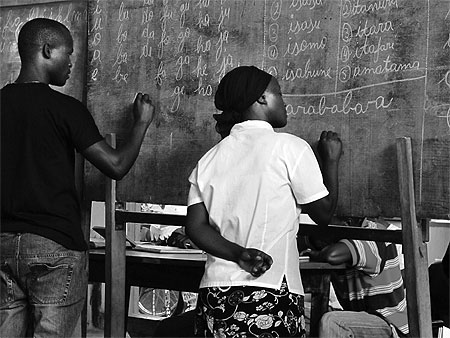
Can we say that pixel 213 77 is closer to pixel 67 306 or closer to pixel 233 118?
pixel 233 118

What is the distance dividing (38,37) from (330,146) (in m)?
1.09

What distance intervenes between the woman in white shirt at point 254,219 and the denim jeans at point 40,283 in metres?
0.46

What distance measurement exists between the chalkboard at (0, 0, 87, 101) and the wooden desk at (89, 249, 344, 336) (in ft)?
2.55

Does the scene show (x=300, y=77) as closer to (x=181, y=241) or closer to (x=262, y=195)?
(x=262, y=195)

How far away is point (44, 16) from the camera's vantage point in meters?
3.99

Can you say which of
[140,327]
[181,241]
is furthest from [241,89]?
[140,327]

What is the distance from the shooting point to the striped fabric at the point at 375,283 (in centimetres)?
374

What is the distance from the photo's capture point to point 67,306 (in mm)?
2848

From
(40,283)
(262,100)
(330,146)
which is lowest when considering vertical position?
(40,283)

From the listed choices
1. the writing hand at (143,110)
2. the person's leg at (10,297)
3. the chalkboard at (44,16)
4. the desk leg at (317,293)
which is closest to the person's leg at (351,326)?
the desk leg at (317,293)

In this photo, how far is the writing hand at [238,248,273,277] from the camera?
8.16ft

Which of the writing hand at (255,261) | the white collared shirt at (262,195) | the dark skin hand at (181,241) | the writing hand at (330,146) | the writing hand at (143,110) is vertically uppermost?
the writing hand at (143,110)

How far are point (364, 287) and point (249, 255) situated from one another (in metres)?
1.45

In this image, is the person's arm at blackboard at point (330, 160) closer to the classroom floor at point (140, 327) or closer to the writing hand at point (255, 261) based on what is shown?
the writing hand at point (255, 261)
